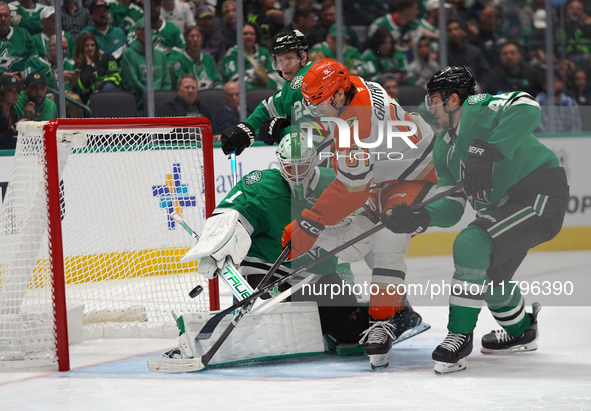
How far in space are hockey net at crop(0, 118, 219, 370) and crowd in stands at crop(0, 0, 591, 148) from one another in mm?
1087

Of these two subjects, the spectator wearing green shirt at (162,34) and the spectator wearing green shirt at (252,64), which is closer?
the spectator wearing green shirt at (162,34)

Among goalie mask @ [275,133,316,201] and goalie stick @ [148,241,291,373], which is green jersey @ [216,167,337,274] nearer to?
goalie mask @ [275,133,316,201]

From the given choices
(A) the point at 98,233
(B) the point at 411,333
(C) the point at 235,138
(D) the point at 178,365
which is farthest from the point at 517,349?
(A) the point at 98,233

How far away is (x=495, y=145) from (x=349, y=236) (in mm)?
627

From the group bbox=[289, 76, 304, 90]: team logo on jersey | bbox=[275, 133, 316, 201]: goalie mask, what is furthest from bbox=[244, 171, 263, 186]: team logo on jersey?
bbox=[289, 76, 304, 90]: team logo on jersey

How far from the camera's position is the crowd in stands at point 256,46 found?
4387mm

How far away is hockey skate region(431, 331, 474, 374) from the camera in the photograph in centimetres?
232

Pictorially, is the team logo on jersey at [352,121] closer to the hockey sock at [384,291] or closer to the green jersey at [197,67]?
the hockey sock at [384,291]

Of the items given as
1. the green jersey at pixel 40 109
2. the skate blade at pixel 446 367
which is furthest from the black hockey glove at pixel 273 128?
the green jersey at pixel 40 109

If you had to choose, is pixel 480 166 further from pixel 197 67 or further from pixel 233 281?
pixel 197 67

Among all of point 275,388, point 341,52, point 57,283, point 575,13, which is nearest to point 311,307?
point 275,388

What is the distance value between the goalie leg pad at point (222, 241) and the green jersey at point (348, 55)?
304cm

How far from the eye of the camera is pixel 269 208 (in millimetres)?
2717

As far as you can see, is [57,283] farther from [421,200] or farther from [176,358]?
[421,200]
